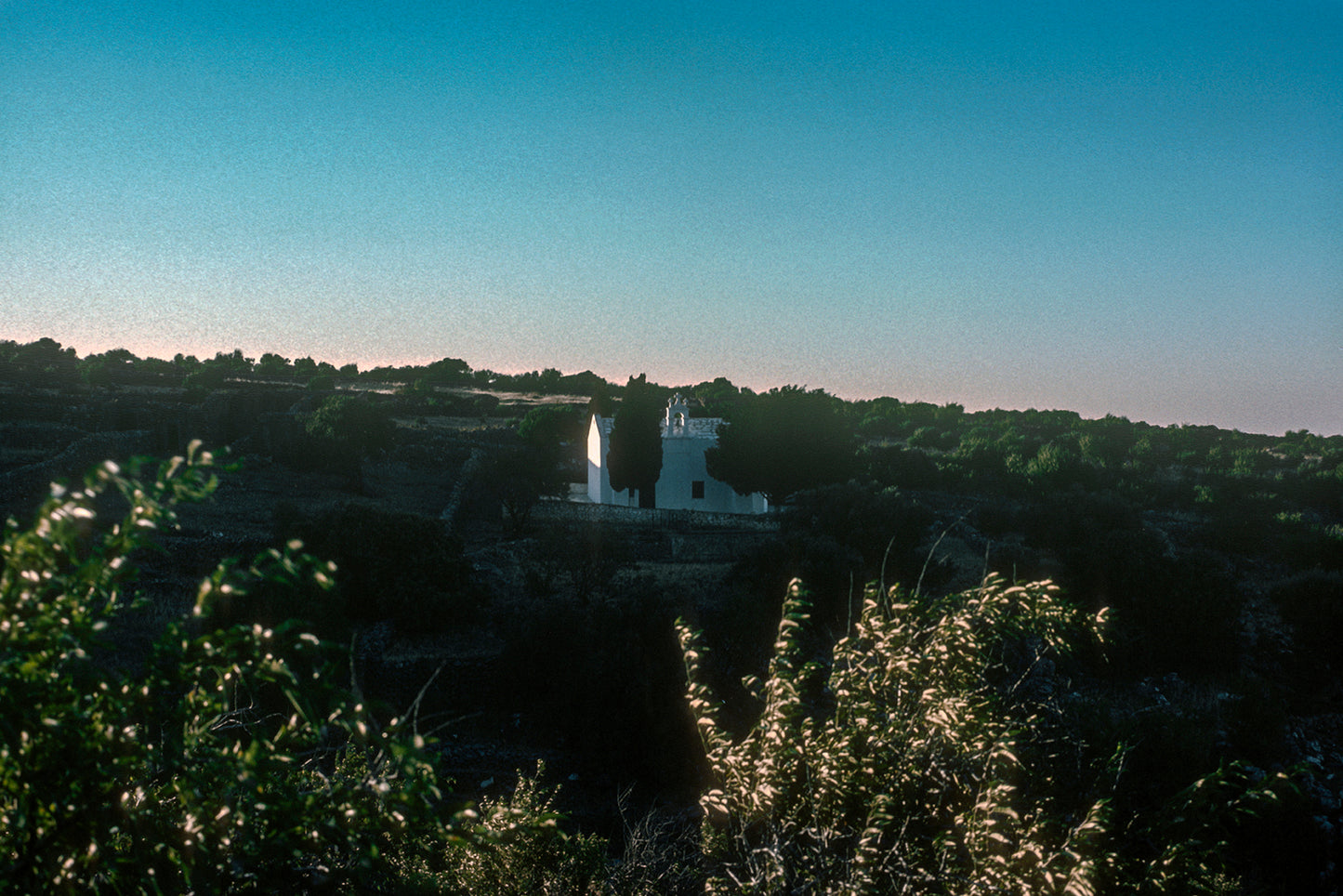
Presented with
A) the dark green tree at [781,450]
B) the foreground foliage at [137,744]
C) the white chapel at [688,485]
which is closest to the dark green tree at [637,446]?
the white chapel at [688,485]

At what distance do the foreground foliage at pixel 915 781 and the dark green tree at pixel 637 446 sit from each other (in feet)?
82.2

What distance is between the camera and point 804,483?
28.9 meters

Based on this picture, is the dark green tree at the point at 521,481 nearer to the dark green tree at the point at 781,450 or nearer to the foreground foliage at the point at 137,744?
the dark green tree at the point at 781,450

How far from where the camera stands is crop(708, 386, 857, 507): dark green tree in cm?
2878

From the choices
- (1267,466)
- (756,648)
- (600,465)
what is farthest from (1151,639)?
(1267,466)

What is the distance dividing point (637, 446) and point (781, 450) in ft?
18.0

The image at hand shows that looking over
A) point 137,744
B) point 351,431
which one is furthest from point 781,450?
point 137,744

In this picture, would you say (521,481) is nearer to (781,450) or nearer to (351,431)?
(781,450)

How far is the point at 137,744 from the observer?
272 centimetres

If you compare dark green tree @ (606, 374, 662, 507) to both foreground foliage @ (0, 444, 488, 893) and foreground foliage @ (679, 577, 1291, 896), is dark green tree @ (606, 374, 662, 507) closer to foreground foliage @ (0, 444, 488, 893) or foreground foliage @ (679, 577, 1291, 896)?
foreground foliage @ (679, 577, 1291, 896)

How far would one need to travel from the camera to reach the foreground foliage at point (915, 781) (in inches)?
158

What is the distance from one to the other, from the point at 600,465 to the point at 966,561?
1502cm

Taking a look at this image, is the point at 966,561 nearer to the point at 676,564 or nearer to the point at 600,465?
the point at 676,564

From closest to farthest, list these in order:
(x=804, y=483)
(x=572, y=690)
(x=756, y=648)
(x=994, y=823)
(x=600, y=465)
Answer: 1. (x=994, y=823)
2. (x=572, y=690)
3. (x=756, y=648)
4. (x=804, y=483)
5. (x=600, y=465)
